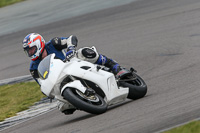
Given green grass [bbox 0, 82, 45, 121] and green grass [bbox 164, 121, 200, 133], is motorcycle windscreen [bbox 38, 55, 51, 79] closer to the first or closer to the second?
green grass [bbox 0, 82, 45, 121]

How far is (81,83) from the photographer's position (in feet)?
23.2

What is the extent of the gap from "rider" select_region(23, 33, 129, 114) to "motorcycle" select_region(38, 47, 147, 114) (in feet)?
0.72

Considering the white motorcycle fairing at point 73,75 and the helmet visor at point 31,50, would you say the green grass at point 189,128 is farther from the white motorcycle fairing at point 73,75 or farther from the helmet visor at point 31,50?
the helmet visor at point 31,50

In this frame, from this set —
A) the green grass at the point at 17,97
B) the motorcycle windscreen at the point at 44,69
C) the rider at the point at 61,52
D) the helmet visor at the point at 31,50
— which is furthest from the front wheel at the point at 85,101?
Answer: the green grass at the point at 17,97

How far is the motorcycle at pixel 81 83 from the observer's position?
693cm

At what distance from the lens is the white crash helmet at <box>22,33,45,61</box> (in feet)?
26.2

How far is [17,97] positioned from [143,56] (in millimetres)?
3355

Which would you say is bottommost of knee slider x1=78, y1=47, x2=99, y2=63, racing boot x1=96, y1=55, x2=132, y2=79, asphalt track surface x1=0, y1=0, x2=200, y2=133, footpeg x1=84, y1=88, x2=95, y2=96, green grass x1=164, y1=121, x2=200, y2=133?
asphalt track surface x1=0, y1=0, x2=200, y2=133

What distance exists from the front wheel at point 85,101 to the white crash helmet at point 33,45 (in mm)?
1387

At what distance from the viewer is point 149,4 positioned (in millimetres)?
18109

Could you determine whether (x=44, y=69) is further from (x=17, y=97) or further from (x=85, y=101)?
(x=17, y=97)

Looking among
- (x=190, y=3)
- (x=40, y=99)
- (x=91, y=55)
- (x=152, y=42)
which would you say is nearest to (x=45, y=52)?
(x=91, y=55)

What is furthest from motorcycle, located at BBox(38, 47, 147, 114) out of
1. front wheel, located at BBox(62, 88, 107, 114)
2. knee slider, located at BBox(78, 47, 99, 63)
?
knee slider, located at BBox(78, 47, 99, 63)

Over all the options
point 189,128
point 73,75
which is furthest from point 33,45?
point 189,128
